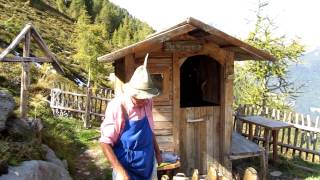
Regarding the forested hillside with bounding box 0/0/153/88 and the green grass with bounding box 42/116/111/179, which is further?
the forested hillside with bounding box 0/0/153/88

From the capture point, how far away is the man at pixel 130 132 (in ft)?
14.8

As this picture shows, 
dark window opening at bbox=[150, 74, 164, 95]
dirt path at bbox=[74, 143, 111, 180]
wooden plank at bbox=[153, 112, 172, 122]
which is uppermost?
dark window opening at bbox=[150, 74, 164, 95]

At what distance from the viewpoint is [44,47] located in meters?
10.3

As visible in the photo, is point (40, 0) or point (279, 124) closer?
point (279, 124)

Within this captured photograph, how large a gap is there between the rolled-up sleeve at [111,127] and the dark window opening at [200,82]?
6464mm

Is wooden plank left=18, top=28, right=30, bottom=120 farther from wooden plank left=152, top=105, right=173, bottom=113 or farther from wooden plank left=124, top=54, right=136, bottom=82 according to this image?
wooden plank left=152, top=105, right=173, bottom=113

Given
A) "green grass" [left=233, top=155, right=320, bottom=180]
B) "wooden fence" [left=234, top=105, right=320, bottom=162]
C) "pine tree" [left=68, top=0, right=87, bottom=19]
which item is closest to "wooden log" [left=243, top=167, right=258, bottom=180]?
"green grass" [left=233, top=155, right=320, bottom=180]

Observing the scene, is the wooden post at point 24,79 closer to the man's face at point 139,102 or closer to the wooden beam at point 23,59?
the wooden beam at point 23,59

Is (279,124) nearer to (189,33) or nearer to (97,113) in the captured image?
(189,33)

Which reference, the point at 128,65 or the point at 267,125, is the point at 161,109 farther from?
the point at 267,125

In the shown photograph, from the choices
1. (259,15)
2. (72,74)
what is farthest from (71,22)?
(259,15)

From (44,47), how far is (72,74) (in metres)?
17.9

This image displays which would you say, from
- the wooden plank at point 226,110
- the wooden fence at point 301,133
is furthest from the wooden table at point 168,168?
the wooden fence at point 301,133

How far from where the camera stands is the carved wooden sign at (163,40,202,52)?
967cm
